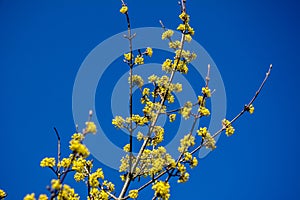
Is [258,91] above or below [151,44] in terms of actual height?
below

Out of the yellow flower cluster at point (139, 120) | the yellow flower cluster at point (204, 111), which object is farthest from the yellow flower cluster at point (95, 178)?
the yellow flower cluster at point (204, 111)

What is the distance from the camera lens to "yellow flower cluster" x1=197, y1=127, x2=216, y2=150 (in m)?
6.63

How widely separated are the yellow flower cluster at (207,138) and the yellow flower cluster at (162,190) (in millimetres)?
1329

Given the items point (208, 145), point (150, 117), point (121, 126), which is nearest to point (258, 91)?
point (208, 145)

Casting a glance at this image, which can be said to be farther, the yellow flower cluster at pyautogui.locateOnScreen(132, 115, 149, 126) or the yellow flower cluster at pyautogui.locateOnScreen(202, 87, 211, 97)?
the yellow flower cluster at pyautogui.locateOnScreen(132, 115, 149, 126)

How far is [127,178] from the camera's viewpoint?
7141 mm

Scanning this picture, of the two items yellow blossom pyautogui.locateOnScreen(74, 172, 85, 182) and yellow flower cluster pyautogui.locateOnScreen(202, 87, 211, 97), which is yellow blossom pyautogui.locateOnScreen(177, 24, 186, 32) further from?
yellow blossom pyautogui.locateOnScreen(74, 172, 85, 182)

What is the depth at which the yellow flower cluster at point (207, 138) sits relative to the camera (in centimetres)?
663

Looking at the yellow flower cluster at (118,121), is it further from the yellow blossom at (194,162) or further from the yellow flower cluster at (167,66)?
the yellow blossom at (194,162)

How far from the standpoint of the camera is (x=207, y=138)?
6.66 m

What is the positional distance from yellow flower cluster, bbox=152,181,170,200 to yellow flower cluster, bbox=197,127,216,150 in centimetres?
133

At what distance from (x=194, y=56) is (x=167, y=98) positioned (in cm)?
126

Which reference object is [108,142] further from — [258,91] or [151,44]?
[258,91]

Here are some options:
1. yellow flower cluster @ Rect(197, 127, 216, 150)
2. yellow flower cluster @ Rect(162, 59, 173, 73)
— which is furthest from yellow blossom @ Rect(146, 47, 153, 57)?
yellow flower cluster @ Rect(197, 127, 216, 150)
